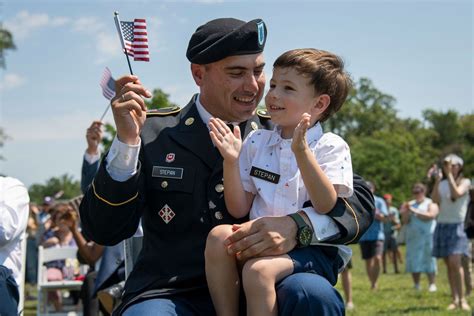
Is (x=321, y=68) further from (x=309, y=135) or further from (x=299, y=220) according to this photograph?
(x=299, y=220)

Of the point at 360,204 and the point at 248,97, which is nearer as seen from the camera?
the point at 360,204

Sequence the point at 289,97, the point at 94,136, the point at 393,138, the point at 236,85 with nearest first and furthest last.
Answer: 1. the point at 289,97
2. the point at 236,85
3. the point at 94,136
4. the point at 393,138

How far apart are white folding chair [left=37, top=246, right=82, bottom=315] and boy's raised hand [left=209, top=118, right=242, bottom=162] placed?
6.95 meters

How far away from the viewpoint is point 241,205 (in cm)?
307

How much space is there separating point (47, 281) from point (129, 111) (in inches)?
294

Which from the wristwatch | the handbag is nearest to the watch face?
the wristwatch

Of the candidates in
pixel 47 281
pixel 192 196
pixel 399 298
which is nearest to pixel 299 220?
pixel 192 196

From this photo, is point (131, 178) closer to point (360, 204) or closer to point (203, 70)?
point (203, 70)

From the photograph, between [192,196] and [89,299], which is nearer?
[192,196]

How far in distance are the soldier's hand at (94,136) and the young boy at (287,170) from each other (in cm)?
384

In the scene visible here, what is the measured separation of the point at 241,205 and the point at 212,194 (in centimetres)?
24

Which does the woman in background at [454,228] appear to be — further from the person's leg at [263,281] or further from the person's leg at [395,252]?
the person's leg at [395,252]

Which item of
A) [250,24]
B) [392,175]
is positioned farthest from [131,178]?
[392,175]

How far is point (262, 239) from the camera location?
2842 mm
